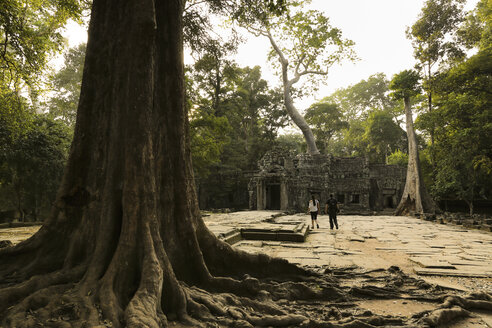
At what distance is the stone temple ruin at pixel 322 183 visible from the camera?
22.2 metres

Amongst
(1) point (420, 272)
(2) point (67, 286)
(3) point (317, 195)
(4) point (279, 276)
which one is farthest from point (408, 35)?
(2) point (67, 286)

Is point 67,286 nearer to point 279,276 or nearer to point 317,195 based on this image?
point 279,276

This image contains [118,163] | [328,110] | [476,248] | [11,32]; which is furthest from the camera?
[328,110]

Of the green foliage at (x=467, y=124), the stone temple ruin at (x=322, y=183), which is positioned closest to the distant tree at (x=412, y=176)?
the green foliage at (x=467, y=124)

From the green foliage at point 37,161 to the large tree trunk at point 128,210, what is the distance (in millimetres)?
11716

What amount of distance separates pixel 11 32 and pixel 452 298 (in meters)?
11.0

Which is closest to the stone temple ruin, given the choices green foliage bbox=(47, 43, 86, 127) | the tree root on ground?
the tree root on ground

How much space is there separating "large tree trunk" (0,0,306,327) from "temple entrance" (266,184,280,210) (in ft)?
64.0

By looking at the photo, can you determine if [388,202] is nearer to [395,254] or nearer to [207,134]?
[207,134]

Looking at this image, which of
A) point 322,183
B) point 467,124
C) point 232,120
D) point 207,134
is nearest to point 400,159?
point 322,183

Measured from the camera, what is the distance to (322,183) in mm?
23953

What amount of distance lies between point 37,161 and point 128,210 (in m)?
13.5

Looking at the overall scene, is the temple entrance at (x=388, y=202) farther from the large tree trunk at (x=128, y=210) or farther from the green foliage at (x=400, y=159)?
the large tree trunk at (x=128, y=210)

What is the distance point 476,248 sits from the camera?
6.41 metres
